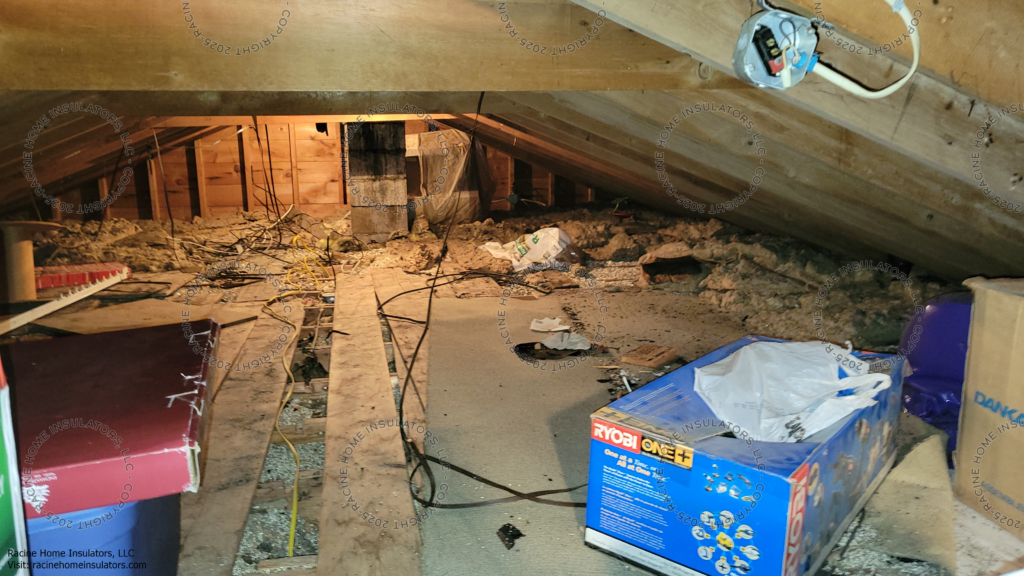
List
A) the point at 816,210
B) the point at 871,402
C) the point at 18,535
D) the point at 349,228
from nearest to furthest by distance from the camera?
the point at 18,535 < the point at 871,402 < the point at 816,210 < the point at 349,228

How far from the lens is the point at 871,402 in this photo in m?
1.56

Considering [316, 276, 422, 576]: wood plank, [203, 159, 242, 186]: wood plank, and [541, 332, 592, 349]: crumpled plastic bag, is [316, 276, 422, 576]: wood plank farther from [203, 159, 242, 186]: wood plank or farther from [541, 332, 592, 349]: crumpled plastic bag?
[203, 159, 242, 186]: wood plank

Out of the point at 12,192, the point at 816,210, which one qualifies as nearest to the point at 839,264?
the point at 816,210

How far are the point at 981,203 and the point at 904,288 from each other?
1671 millimetres

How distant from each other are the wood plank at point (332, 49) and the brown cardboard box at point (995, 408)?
1.03 metres

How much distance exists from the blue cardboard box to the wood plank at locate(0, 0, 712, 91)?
96 centimetres

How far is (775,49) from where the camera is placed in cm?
133

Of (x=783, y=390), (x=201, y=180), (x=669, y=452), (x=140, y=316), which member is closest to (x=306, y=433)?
(x=669, y=452)

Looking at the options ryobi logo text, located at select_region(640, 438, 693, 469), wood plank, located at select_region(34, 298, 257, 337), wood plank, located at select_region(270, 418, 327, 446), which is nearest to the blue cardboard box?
ryobi logo text, located at select_region(640, 438, 693, 469)

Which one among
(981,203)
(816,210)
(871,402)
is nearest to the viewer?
(871,402)

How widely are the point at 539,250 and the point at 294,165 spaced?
3.46 metres

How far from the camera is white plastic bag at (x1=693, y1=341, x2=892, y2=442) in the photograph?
1496 mm

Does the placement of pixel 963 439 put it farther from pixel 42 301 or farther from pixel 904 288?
pixel 42 301

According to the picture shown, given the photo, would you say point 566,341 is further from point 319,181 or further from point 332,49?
point 319,181
